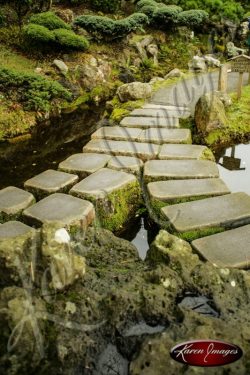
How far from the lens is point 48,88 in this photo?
447 inches

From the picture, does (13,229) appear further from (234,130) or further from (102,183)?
(234,130)

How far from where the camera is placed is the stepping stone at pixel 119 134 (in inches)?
275

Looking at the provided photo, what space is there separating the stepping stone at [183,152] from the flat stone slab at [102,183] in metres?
0.98

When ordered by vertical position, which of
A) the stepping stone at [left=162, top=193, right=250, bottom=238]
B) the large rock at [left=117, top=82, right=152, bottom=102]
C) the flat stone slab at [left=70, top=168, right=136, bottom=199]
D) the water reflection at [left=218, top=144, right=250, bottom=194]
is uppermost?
the large rock at [left=117, top=82, right=152, bottom=102]

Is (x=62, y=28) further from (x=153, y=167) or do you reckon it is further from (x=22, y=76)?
(x=153, y=167)

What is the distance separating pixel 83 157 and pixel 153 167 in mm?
1154

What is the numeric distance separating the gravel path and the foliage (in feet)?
12.0

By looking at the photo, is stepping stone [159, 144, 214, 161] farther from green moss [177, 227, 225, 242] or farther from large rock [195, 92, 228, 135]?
green moss [177, 227, 225, 242]

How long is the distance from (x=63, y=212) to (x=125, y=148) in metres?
2.33

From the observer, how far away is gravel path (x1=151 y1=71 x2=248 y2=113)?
9.98 meters

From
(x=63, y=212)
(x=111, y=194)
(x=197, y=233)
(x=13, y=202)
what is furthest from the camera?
(x=111, y=194)

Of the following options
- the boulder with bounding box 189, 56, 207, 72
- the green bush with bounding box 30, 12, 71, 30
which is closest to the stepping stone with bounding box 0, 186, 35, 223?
the green bush with bounding box 30, 12, 71, 30

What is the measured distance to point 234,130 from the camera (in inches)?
334

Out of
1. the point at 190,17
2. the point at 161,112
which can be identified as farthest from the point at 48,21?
the point at 190,17
